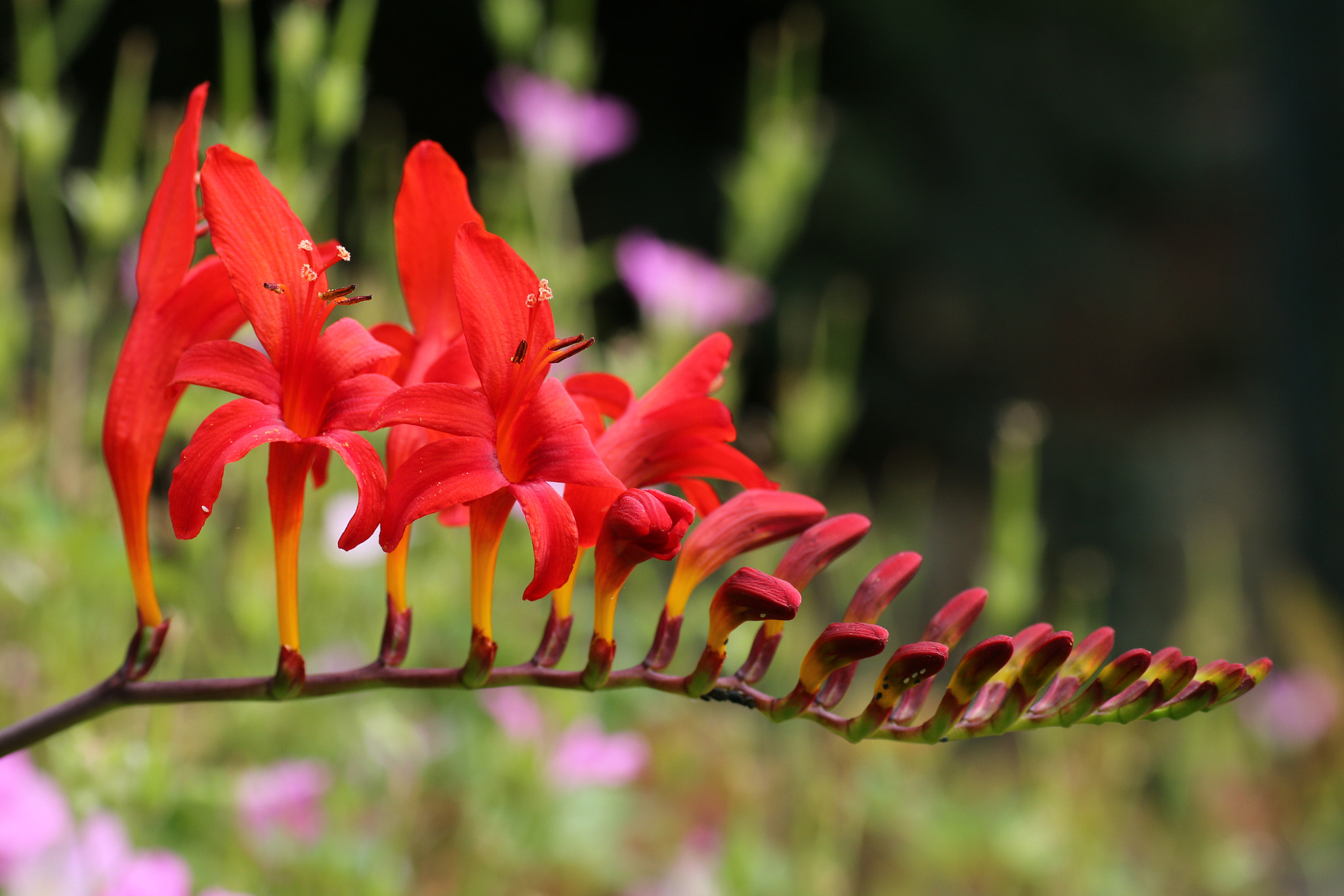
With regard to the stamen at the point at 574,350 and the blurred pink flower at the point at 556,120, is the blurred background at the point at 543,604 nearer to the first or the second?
the blurred pink flower at the point at 556,120

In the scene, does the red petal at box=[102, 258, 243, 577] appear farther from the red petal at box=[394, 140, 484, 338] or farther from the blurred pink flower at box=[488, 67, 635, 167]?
the blurred pink flower at box=[488, 67, 635, 167]

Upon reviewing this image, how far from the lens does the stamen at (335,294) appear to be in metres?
0.36

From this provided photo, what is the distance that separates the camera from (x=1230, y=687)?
1.11ft

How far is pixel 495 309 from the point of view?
0.35m

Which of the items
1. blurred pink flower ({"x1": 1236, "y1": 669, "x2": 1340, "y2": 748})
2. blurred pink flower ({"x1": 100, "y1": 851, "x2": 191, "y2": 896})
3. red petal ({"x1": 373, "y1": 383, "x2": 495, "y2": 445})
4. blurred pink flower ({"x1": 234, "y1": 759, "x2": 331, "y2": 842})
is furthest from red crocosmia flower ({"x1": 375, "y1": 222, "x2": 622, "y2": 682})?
blurred pink flower ({"x1": 1236, "y1": 669, "x2": 1340, "y2": 748})

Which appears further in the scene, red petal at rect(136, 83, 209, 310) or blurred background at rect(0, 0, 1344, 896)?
blurred background at rect(0, 0, 1344, 896)

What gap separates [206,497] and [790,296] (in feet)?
12.4

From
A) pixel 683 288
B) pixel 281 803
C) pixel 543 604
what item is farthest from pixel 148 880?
pixel 683 288

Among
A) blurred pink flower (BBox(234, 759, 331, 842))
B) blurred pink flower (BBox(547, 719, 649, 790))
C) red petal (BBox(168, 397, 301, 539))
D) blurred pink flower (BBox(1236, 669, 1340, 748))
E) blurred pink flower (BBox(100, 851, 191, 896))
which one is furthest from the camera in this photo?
blurred pink flower (BBox(1236, 669, 1340, 748))

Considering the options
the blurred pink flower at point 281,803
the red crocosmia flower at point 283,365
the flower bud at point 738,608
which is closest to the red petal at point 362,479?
the red crocosmia flower at point 283,365

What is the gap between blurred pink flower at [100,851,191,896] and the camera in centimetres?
53

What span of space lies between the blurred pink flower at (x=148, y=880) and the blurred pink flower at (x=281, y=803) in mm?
142

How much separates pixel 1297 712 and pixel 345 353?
1.72 m

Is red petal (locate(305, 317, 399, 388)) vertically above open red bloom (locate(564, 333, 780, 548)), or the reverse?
red petal (locate(305, 317, 399, 388))
